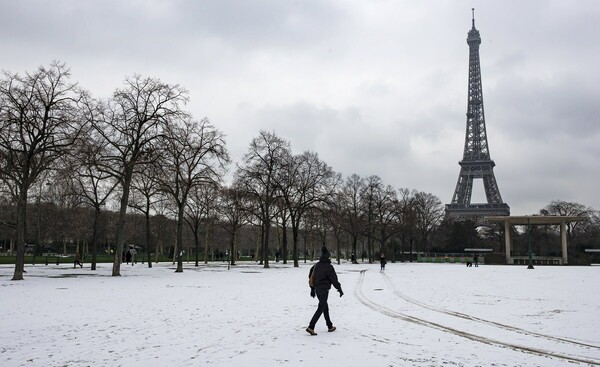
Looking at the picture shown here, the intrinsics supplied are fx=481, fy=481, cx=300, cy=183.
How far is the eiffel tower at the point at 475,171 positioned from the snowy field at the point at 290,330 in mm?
87023

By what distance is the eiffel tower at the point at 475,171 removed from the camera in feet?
339

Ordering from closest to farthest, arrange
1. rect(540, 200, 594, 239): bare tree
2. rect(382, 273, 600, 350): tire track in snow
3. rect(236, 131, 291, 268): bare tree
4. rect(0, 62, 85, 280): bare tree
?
rect(382, 273, 600, 350): tire track in snow
rect(0, 62, 85, 280): bare tree
rect(236, 131, 291, 268): bare tree
rect(540, 200, 594, 239): bare tree

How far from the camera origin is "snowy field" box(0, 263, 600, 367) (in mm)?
8242

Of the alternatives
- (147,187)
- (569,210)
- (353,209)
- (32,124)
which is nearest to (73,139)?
(32,124)

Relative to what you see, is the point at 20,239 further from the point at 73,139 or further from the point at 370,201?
the point at 370,201

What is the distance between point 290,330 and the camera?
10945 mm

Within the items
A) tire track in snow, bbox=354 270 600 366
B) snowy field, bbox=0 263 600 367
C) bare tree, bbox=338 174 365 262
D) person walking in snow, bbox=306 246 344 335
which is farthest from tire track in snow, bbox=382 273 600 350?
bare tree, bbox=338 174 365 262

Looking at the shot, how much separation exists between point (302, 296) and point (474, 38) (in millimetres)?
125085

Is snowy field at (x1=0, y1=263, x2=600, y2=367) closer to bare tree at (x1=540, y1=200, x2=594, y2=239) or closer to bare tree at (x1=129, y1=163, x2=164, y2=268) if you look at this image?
bare tree at (x1=129, y1=163, x2=164, y2=268)

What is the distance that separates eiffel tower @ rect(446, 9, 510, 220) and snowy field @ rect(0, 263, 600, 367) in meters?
87.0

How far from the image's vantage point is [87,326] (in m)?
11.3

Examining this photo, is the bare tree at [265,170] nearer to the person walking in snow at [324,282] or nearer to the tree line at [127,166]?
the tree line at [127,166]

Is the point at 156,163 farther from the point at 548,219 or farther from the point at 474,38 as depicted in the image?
the point at 474,38

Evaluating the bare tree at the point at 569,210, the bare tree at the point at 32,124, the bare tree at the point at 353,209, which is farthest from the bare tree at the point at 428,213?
the bare tree at the point at 32,124
